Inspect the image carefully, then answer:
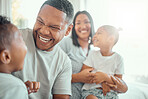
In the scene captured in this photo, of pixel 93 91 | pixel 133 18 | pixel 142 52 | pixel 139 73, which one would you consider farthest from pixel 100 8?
pixel 93 91

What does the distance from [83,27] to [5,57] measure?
1040mm

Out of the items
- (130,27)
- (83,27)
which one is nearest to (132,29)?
(130,27)

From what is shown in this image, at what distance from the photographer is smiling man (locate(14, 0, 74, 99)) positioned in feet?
3.40

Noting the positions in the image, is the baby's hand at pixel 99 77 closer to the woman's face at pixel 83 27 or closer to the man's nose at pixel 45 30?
the woman's face at pixel 83 27

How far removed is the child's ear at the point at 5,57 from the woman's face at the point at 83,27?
3.32 feet

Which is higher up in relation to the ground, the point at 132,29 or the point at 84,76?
the point at 132,29

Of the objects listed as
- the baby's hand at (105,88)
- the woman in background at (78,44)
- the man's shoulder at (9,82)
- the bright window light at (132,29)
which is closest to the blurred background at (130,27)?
the bright window light at (132,29)

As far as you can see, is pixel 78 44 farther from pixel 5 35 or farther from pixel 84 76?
pixel 5 35

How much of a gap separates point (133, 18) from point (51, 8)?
1.44 m

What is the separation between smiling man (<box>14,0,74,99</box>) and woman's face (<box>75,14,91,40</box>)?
458 mm

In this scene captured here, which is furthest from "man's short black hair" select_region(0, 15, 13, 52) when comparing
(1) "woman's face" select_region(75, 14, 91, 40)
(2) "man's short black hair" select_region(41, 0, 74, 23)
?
(1) "woman's face" select_region(75, 14, 91, 40)

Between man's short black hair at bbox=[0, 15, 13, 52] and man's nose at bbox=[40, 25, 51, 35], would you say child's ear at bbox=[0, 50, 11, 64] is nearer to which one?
man's short black hair at bbox=[0, 15, 13, 52]

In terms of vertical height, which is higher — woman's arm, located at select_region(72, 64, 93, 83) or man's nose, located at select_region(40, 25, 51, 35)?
man's nose, located at select_region(40, 25, 51, 35)

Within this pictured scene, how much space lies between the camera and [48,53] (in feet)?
3.75
